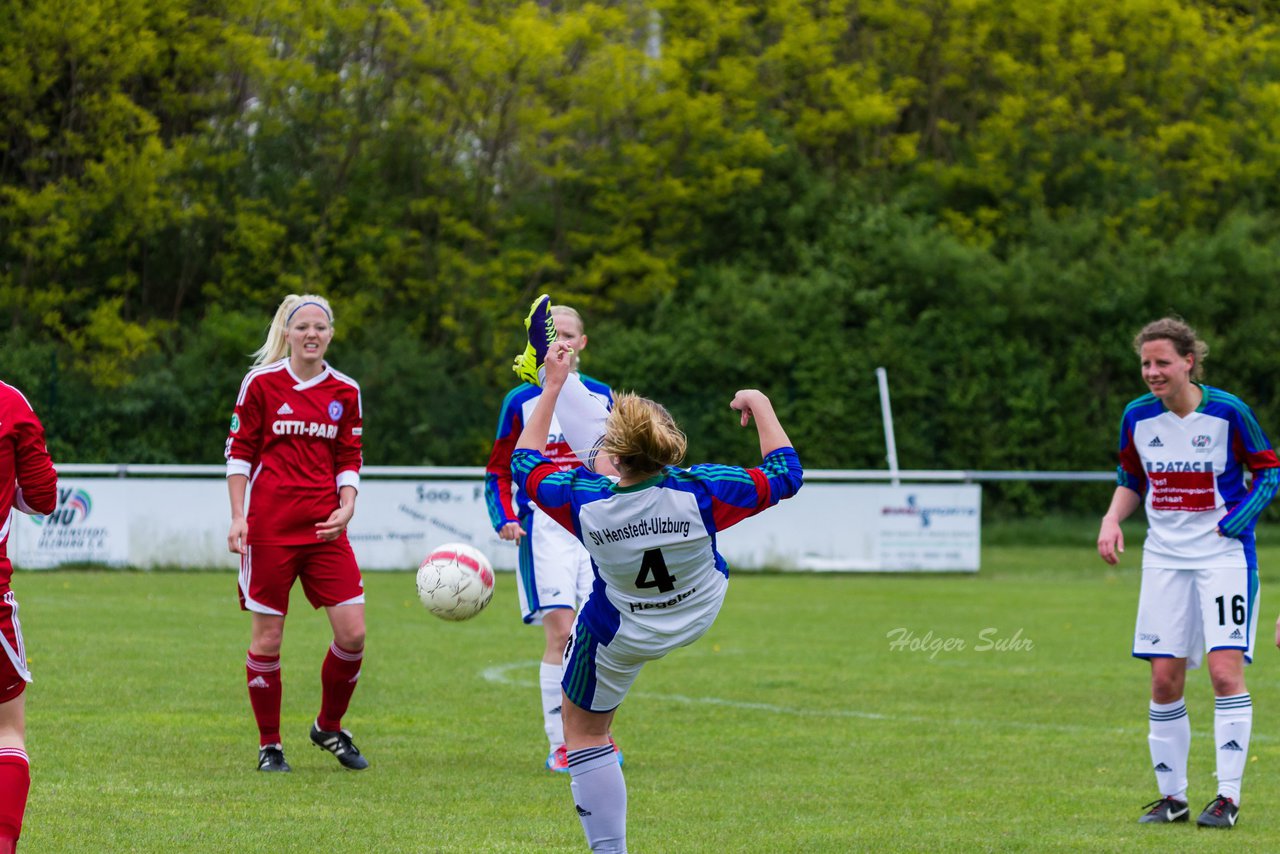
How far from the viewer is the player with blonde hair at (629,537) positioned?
4.93 meters

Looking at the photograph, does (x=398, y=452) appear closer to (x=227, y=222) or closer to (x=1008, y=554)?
(x=227, y=222)

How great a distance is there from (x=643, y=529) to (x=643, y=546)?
58mm

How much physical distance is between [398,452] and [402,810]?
20.0 m

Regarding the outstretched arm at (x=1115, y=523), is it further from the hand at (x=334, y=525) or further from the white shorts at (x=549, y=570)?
the hand at (x=334, y=525)

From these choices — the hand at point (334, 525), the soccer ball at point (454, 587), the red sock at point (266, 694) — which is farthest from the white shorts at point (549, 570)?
the red sock at point (266, 694)

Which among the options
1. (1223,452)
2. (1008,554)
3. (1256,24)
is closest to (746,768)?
(1223,452)

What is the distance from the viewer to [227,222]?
28.8m

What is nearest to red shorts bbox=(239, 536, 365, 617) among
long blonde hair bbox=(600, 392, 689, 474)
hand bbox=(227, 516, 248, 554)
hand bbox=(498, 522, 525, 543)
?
hand bbox=(227, 516, 248, 554)

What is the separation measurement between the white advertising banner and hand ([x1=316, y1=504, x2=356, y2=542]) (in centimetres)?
1178

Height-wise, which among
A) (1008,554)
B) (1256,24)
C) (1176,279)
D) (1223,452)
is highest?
(1256,24)

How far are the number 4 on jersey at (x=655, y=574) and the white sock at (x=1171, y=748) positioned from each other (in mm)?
2854

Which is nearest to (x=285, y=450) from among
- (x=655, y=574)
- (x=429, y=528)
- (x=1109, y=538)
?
(x=655, y=574)

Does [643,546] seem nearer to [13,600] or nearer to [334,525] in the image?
[13,600]

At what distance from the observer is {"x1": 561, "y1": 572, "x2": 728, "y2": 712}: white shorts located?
510 centimetres
